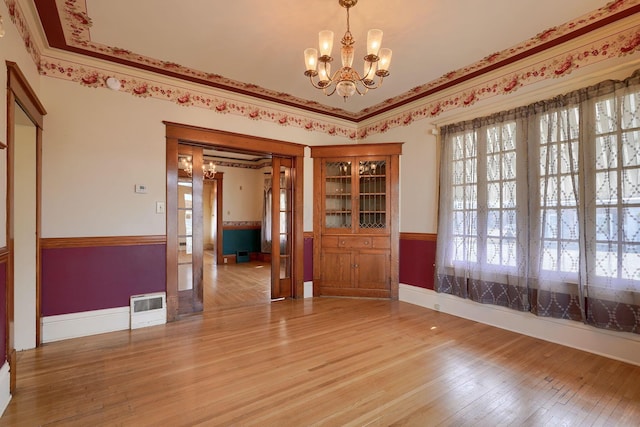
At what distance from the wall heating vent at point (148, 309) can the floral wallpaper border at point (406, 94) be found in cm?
233

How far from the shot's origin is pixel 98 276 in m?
3.24

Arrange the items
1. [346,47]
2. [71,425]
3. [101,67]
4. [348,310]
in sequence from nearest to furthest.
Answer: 1. [71,425]
2. [346,47]
3. [101,67]
4. [348,310]

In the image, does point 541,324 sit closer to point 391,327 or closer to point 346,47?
point 391,327

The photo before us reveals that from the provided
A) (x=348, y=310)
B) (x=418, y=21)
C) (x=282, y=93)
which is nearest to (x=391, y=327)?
(x=348, y=310)

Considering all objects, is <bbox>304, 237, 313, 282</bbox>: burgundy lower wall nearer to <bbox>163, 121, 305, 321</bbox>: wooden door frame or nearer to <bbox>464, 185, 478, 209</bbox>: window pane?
<bbox>163, 121, 305, 321</bbox>: wooden door frame

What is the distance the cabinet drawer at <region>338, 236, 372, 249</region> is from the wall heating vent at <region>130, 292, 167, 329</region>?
2.54 m

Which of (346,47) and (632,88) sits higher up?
(346,47)

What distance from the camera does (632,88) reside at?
252 cm

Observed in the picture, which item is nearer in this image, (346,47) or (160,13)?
(346,47)

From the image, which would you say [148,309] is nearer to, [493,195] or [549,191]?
[493,195]

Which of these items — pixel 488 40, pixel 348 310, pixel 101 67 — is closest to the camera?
pixel 488 40

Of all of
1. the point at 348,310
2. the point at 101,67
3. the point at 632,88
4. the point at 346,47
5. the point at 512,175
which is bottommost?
the point at 348,310

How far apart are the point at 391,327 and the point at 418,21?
3067mm

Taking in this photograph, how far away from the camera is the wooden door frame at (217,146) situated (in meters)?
3.62
